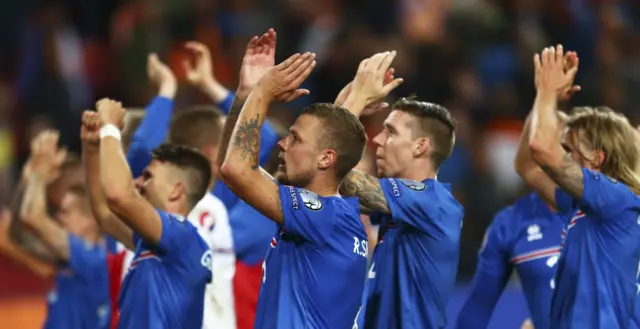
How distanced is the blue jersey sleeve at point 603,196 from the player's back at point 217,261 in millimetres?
2429

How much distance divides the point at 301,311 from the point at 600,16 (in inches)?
409

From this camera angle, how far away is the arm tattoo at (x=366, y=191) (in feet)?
20.8

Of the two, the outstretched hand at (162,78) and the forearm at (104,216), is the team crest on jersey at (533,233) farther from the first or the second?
the outstretched hand at (162,78)

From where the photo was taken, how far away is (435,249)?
651 cm

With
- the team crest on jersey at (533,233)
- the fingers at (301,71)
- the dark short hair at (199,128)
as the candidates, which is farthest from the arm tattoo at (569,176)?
the dark short hair at (199,128)

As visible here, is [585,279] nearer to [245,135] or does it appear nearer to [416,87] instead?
[245,135]

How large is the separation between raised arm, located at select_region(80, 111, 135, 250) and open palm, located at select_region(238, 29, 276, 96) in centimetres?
105

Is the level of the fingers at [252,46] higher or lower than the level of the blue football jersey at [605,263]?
higher

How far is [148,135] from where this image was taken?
8000mm

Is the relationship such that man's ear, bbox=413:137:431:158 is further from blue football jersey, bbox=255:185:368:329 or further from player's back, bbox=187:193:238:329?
player's back, bbox=187:193:238:329

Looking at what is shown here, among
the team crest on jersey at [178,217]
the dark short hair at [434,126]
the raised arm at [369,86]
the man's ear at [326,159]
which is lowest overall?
the team crest on jersey at [178,217]

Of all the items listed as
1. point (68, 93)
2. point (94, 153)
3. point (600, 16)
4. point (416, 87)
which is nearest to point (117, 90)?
point (68, 93)

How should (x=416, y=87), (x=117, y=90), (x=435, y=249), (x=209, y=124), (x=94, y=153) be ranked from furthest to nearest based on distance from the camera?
(x=117, y=90), (x=416, y=87), (x=209, y=124), (x=94, y=153), (x=435, y=249)

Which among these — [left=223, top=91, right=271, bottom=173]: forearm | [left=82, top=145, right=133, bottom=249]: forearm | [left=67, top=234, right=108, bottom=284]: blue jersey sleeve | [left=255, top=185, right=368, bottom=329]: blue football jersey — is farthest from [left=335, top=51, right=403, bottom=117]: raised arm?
[left=67, top=234, right=108, bottom=284]: blue jersey sleeve
